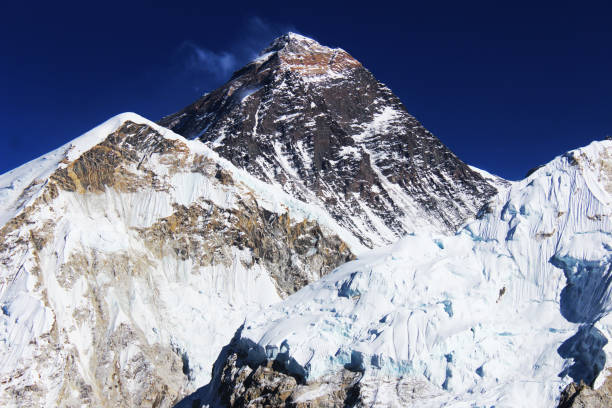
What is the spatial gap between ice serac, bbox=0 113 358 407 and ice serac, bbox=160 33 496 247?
49463 mm

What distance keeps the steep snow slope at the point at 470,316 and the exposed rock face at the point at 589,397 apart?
38cm

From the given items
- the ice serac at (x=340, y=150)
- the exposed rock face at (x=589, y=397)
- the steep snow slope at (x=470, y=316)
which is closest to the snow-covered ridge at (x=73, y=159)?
the steep snow slope at (x=470, y=316)

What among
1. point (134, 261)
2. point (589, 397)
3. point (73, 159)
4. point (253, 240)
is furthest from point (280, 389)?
point (73, 159)

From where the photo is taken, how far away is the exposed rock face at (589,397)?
26.7 meters

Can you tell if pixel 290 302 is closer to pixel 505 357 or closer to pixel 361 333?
pixel 361 333

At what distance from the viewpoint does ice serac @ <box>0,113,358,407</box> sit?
58.3 metres

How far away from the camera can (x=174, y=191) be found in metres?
75.8

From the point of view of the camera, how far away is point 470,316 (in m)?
32.4

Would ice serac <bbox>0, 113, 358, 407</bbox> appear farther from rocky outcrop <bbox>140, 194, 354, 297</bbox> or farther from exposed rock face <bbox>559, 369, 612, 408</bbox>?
exposed rock face <bbox>559, 369, 612, 408</bbox>

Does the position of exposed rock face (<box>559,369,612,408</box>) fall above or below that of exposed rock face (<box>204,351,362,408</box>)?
below

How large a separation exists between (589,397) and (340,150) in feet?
464

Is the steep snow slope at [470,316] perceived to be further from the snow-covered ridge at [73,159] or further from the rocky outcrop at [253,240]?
the snow-covered ridge at [73,159]

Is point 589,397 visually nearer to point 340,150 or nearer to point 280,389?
point 280,389

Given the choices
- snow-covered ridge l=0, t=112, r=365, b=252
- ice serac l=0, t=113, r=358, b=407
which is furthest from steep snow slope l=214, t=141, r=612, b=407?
snow-covered ridge l=0, t=112, r=365, b=252
